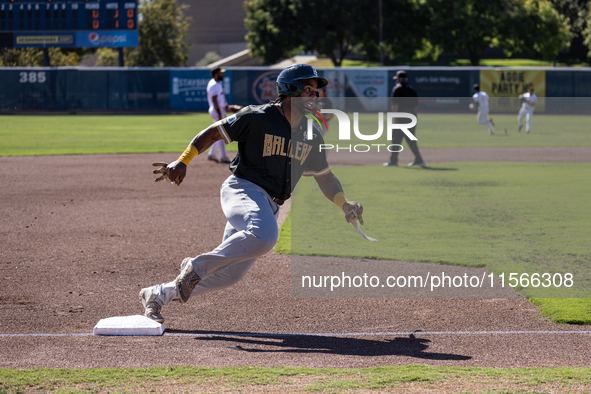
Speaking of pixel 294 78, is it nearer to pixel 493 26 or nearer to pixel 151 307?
pixel 151 307

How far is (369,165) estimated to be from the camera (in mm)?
17281

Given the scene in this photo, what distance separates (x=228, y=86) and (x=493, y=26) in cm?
2793

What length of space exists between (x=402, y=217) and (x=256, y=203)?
554 cm

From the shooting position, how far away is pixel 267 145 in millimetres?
4891

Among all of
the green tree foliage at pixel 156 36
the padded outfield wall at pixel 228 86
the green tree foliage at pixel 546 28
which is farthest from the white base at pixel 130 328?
the green tree foliage at pixel 546 28

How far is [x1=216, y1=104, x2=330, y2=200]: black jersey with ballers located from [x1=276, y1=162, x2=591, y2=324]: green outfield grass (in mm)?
2437

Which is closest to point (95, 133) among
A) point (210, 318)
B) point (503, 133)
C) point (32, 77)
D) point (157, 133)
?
point (157, 133)

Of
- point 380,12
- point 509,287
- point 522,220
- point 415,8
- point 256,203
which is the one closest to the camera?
point 256,203

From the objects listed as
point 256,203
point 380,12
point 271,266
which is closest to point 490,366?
point 256,203

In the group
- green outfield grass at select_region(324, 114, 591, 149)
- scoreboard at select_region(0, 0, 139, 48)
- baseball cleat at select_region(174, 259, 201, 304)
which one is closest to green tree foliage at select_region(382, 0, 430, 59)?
green outfield grass at select_region(324, 114, 591, 149)

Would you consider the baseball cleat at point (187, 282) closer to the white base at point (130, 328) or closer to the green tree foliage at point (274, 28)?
the white base at point (130, 328)

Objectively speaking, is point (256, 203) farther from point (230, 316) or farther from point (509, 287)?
point (509, 287)

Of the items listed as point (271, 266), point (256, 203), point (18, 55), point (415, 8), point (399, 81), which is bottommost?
point (271, 266)

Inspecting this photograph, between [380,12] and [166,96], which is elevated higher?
[380,12]
